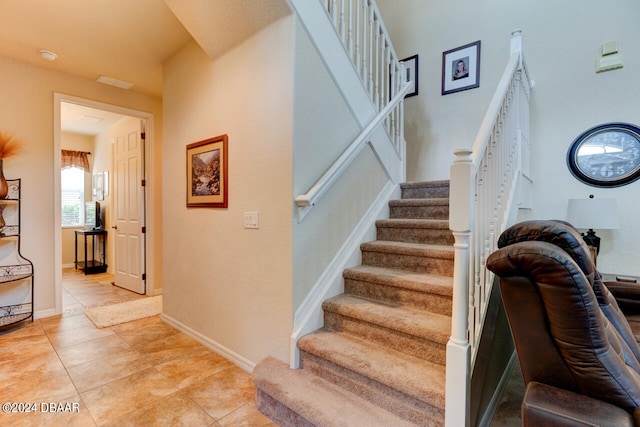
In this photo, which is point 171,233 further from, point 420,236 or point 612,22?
point 612,22

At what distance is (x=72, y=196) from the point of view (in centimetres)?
630

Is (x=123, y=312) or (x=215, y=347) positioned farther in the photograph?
(x=123, y=312)

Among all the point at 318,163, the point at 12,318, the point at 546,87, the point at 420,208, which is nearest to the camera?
the point at 318,163

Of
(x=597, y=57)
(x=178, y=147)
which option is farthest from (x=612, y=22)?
(x=178, y=147)

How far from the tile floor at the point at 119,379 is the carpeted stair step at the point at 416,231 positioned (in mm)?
1512

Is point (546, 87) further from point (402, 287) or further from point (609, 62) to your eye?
point (402, 287)

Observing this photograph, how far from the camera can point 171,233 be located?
309 cm

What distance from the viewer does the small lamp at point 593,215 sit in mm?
2277

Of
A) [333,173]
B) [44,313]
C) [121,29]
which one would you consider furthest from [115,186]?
[333,173]

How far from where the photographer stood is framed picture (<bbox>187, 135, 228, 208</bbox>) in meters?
2.42

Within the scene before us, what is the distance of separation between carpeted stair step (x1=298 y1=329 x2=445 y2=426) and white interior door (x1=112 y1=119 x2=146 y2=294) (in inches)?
131

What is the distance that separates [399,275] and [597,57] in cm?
254

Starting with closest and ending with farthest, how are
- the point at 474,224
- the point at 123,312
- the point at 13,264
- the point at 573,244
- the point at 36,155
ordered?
the point at 573,244 → the point at 474,224 → the point at 13,264 → the point at 36,155 → the point at 123,312

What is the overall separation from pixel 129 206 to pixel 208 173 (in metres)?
2.61
